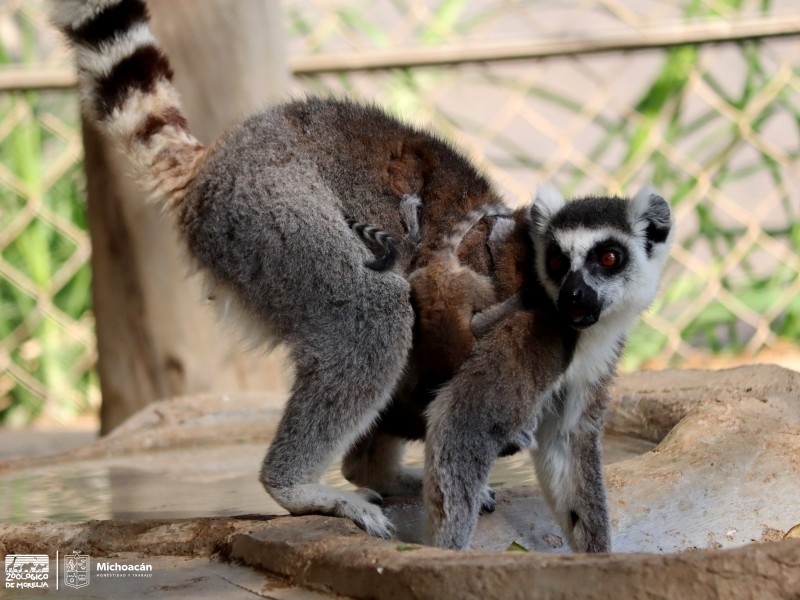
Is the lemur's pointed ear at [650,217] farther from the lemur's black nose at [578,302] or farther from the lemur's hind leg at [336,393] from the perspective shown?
the lemur's hind leg at [336,393]

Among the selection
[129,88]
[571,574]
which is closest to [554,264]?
[571,574]

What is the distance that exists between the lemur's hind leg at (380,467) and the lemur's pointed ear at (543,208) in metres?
0.99

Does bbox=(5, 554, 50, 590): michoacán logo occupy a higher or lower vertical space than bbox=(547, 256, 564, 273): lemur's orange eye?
lower

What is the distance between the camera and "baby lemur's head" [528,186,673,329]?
139 inches

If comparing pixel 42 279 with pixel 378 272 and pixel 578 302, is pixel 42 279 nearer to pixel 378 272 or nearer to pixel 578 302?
pixel 378 272

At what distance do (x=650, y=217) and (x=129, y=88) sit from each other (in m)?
1.94

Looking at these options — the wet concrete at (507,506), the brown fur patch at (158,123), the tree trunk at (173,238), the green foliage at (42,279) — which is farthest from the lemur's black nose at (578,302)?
the green foliage at (42,279)

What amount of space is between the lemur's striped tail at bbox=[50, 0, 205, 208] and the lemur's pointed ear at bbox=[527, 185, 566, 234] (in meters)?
1.20

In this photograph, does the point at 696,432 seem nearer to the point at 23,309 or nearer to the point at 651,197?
the point at 651,197

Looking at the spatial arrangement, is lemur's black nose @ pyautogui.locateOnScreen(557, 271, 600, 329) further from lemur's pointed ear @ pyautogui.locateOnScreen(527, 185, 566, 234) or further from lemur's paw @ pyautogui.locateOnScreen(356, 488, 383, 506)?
lemur's paw @ pyautogui.locateOnScreen(356, 488, 383, 506)

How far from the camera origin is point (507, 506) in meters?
3.88

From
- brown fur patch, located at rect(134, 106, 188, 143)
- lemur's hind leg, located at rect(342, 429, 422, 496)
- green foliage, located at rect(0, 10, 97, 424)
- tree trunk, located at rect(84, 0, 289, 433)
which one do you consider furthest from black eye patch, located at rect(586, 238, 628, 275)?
green foliage, located at rect(0, 10, 97, 424)

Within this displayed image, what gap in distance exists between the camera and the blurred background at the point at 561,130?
894 cm

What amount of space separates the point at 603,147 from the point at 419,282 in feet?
19.6
